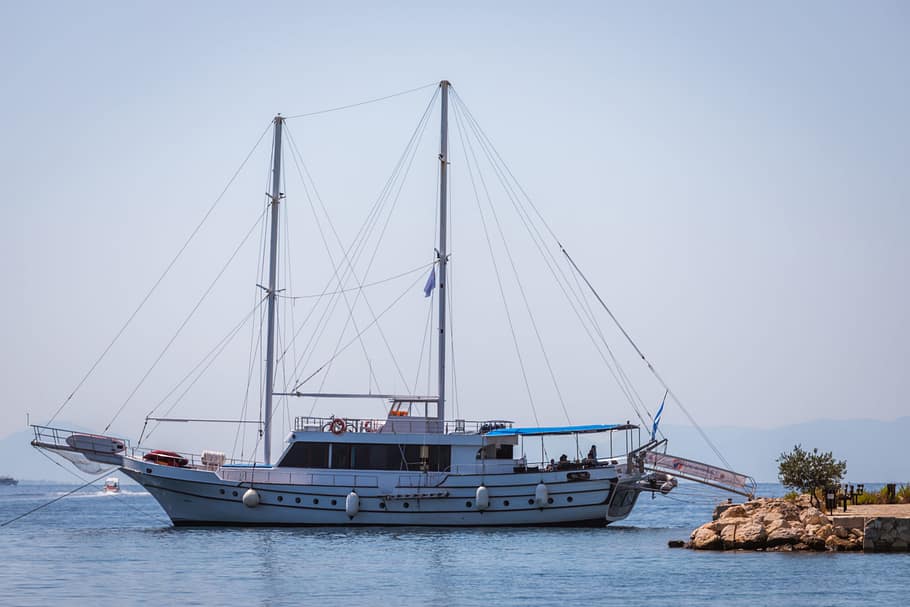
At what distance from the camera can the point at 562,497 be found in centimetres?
3972

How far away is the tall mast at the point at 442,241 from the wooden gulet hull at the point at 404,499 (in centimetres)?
294

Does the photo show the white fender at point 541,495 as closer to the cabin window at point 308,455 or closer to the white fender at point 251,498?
the cabin window at point 308,455

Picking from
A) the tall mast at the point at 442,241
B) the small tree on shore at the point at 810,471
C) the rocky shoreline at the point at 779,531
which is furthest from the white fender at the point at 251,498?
the small tree on shore at the point at 810,471

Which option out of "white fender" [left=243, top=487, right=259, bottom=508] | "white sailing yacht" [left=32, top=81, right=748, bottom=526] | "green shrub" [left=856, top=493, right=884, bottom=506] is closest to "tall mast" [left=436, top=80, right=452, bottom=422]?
"white sailing yacht" [left=32, top=81, right=748, bottom=526]

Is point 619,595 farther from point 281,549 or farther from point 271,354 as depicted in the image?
point 271,354

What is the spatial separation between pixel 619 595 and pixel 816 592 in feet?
13.6

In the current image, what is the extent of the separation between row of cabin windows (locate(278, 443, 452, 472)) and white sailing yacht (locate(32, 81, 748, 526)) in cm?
3

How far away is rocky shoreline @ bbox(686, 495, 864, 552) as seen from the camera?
31531 millimetres

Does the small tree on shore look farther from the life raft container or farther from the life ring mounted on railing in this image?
the life raft container

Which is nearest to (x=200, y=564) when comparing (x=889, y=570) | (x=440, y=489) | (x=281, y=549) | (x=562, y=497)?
(x=281, y=549)

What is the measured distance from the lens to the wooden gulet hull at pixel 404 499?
130ft

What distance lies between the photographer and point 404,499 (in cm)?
3966

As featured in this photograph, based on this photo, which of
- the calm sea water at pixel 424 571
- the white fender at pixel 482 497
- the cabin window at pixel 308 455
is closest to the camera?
the calm sea water at pixel 424 571

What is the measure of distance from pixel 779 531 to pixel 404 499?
13.1m
